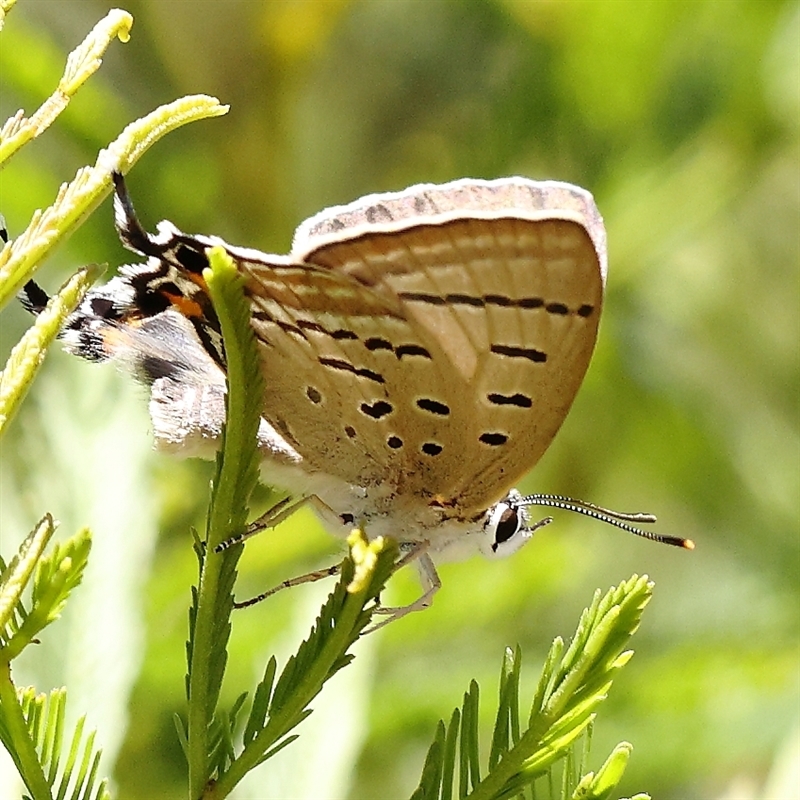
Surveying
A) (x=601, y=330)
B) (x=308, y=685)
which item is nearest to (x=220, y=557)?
(x=308, y=685)

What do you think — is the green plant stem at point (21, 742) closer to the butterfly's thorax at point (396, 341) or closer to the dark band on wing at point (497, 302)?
the butterfly's thorax at point (396, 341)

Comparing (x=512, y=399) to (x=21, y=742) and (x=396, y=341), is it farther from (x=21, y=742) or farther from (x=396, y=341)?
(x=21, y=742)

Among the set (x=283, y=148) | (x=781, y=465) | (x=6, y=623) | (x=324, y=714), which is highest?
(x=781, y=465)

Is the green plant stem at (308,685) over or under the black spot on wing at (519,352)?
under

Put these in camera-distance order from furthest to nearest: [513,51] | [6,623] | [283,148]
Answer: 1. [513,51]
2. [283,148]
3. [6,623]

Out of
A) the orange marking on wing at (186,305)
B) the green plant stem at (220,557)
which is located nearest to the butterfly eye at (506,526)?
the orange marking on wing at (186,305)

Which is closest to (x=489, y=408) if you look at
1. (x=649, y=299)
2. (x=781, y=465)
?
(x=649, y=299)

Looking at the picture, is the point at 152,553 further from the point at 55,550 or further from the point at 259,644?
the point at 55,550
